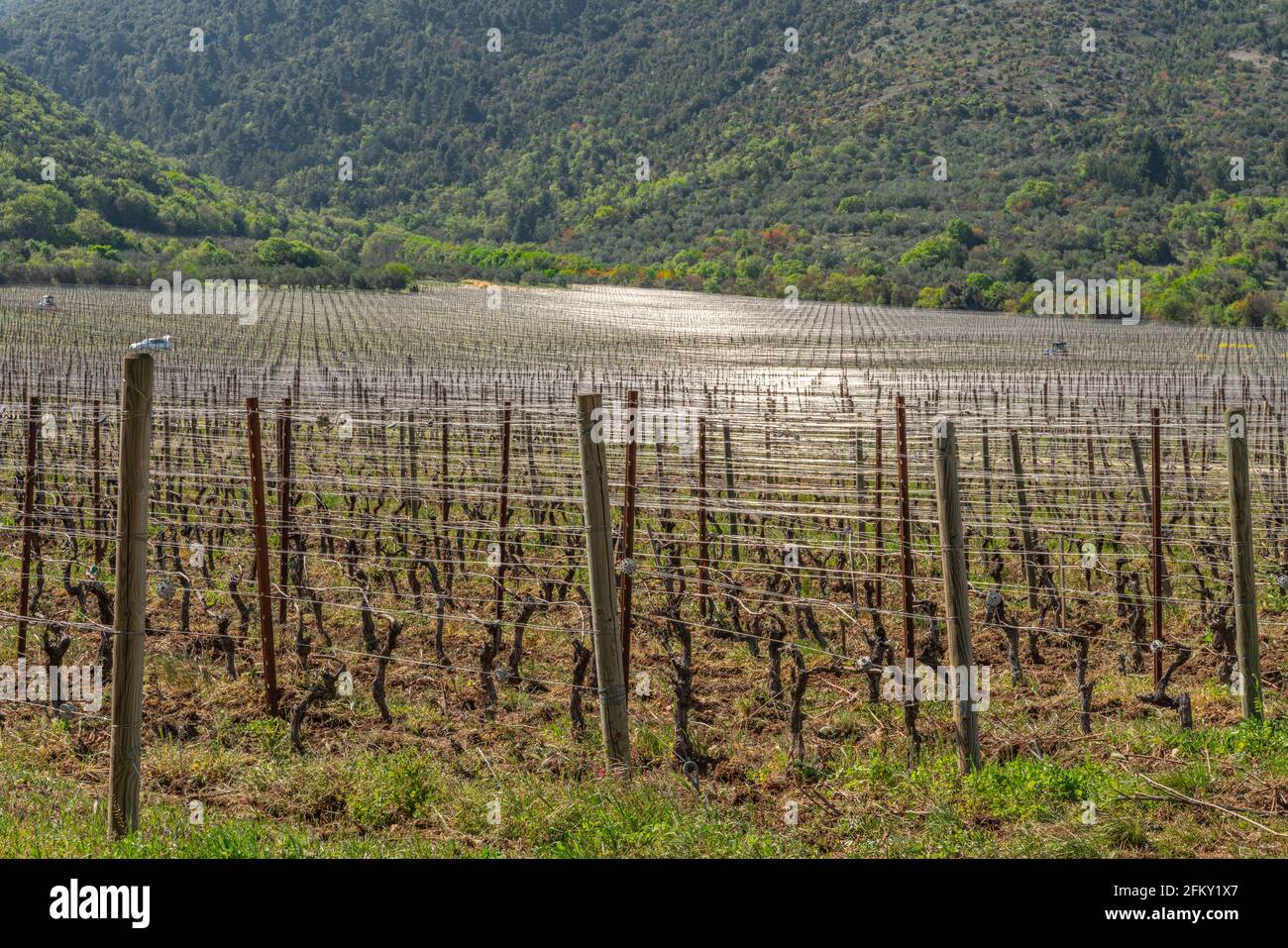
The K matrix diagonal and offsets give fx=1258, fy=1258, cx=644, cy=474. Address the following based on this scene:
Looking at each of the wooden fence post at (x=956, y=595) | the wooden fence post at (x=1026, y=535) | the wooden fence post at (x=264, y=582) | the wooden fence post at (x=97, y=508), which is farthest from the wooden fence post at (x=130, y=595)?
the wooden fence post at (x=1026, y=535)

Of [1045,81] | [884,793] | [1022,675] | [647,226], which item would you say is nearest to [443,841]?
[884,793]

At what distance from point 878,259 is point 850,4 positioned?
61.0 meters

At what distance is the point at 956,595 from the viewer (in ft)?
15.3

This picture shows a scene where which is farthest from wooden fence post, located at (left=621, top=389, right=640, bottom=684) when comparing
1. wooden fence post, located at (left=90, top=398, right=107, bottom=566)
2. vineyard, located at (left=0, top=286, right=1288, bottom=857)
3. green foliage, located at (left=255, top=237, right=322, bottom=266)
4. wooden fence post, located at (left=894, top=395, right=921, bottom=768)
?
green foliage, located at (left=255, top=237, right=322, bottom=266)

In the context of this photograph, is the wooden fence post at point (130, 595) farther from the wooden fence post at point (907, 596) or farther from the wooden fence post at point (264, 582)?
the wooden fence post at point (907, 596)

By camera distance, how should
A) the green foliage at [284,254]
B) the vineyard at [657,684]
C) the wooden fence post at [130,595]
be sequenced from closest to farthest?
the wooden fence post at [130,595] < the vineyard at [657,684] < the green foliage at [284,254]

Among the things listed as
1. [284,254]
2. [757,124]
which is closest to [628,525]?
[284,254]

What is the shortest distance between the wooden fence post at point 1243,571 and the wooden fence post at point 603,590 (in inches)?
101

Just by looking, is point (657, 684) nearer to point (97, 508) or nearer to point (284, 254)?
point (97, 508)

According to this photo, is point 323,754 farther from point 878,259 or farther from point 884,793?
point 878,259

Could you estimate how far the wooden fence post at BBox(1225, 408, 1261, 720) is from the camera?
5117 millimetres

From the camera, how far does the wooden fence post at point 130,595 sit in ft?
13.0

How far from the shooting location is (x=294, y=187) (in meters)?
124

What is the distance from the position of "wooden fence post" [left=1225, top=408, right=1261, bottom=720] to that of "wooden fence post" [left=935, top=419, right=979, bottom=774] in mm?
1309
